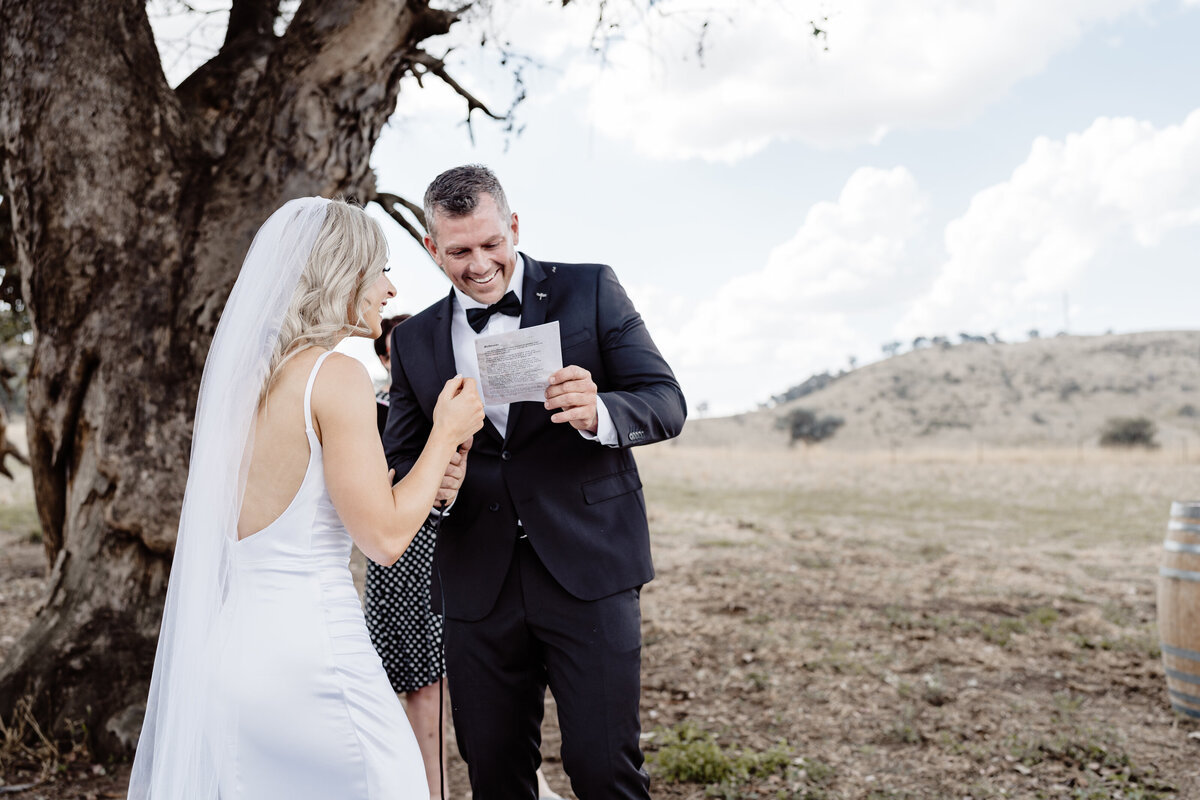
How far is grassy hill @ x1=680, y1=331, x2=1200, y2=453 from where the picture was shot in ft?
187

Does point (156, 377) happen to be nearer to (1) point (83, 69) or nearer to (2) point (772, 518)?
(1) point (83, 69)

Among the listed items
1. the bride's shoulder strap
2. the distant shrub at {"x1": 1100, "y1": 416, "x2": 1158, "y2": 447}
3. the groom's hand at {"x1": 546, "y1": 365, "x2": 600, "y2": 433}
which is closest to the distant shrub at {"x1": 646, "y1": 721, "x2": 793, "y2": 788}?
the groom's hand at {"x1": 546, "y1": 365, "x2": 600, "y2": 433}

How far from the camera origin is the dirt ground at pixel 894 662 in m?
4.74

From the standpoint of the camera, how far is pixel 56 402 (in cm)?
525

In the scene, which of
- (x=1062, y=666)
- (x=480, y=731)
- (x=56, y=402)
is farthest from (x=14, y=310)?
(x=1062, y=666)

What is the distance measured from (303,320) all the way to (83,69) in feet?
12.6

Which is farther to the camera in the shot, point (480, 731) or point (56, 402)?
point (56, 402)

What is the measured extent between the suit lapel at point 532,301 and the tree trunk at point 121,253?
2786mm

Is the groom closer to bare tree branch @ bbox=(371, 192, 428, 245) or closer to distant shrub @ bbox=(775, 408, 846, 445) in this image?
bare tree branch @ bbox=(371, 192, 428, 245)

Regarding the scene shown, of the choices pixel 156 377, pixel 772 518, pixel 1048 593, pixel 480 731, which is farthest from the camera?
pixel 772 518

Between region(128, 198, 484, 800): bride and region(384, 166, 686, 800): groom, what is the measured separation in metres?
0.52

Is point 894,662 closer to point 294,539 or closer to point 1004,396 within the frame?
point 294,539

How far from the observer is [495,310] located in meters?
2.95

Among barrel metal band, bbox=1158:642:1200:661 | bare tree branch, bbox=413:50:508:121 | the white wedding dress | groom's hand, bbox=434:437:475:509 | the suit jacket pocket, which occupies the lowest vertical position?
barrel metal band, bbox=1158:642:1200:661
